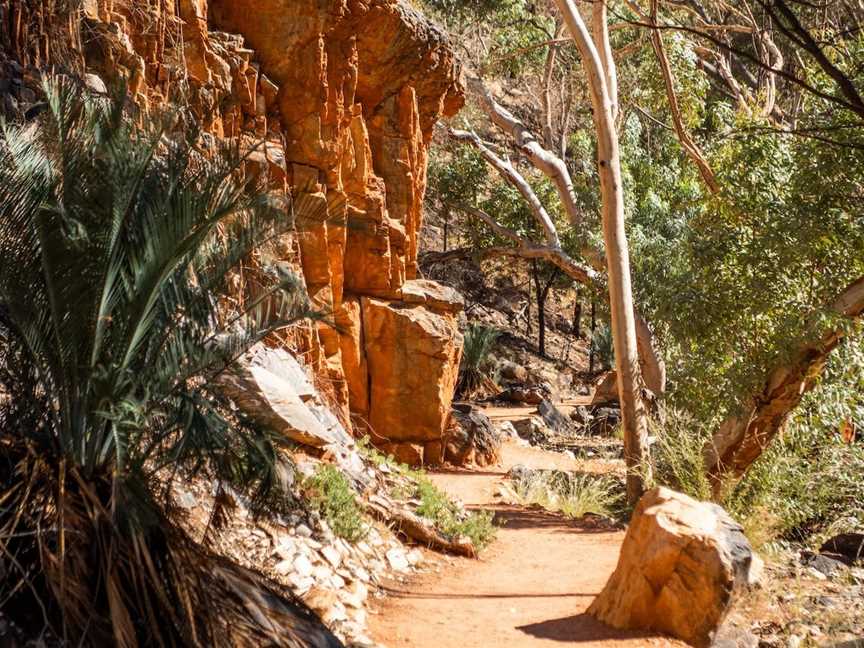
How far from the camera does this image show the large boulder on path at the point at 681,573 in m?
6.34

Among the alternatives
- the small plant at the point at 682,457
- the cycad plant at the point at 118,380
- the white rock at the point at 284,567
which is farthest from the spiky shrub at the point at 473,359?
the cycad plant at the point at 118,380

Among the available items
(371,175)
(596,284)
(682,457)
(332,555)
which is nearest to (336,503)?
(332,555)

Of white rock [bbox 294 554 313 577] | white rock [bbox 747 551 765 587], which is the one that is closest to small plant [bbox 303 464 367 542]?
white rock [bbox 294 554 313 577]

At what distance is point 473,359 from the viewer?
23016mm

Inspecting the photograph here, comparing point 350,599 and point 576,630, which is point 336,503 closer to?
point 350,599

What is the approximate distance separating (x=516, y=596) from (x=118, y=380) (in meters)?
4.39

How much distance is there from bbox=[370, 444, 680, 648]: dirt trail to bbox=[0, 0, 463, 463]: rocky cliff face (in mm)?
2359

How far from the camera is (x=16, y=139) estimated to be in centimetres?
502

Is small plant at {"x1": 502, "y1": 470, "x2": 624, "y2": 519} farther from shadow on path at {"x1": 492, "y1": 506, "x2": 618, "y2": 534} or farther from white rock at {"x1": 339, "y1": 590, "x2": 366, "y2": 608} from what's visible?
white rock at {"x1": 339, "y1": 590, "x2": 366, "y2": 608}

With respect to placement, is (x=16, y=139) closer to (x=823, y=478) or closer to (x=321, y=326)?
(x=321, y=326)

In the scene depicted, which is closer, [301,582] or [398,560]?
[301,582]

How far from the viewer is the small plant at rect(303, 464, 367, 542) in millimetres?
8141

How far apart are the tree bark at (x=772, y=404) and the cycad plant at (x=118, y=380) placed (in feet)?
20.4

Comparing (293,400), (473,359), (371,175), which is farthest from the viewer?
(473,359)
